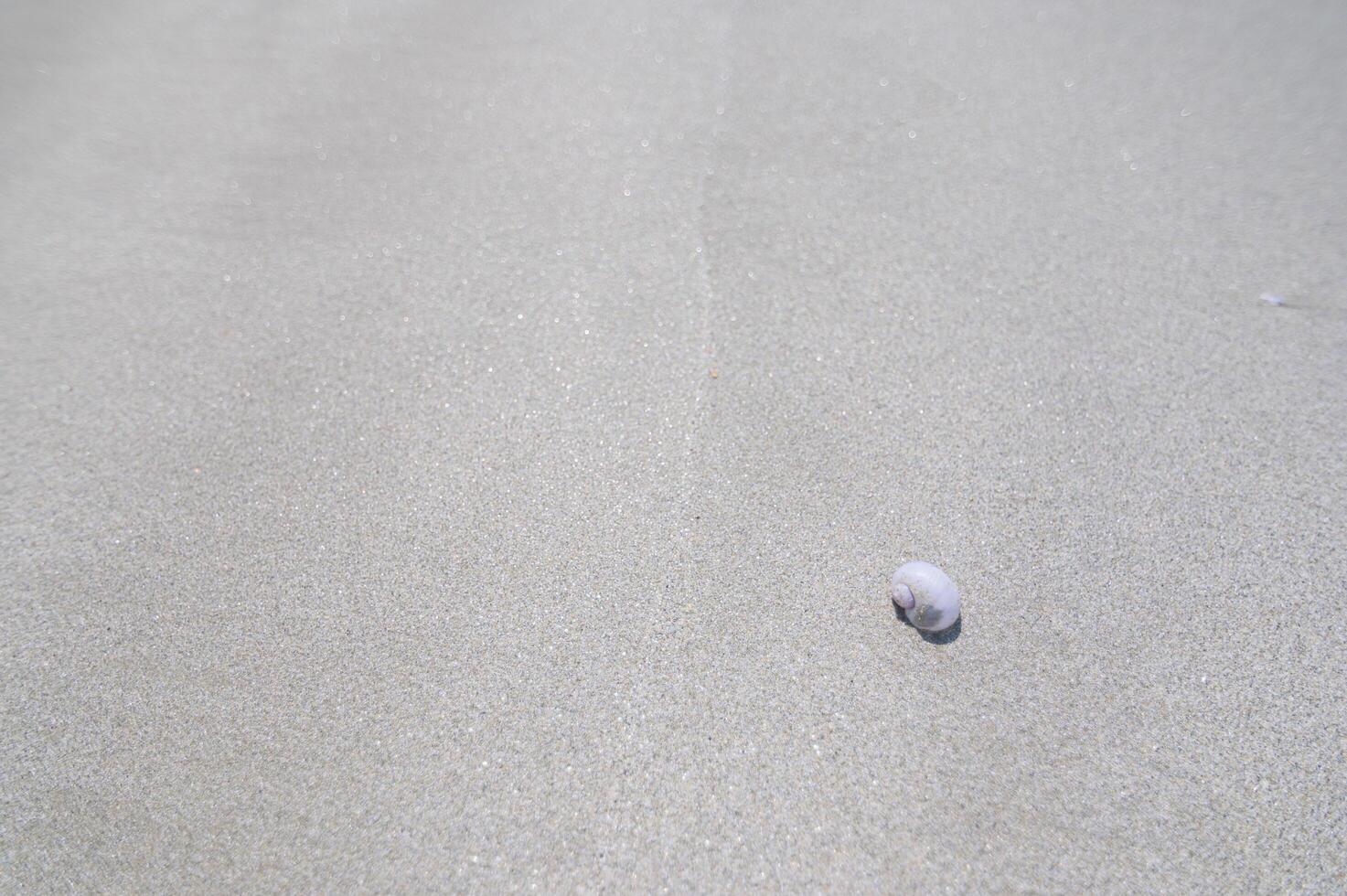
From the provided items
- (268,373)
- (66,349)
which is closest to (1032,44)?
(268,373)

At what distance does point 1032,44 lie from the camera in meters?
3.92

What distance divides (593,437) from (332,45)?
2.93 m

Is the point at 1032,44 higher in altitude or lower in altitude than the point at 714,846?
higher

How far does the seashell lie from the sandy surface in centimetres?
8

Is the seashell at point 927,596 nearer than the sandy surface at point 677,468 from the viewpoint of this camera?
No

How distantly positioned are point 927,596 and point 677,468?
2.48 ft

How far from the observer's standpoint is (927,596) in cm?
190

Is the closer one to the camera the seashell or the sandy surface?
the sandy surface

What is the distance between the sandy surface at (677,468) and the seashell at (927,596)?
0.27 feet

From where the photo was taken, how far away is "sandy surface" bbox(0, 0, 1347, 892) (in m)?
1.71

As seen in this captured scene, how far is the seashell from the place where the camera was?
6.22ft

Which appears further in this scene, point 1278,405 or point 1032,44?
point 1032,44

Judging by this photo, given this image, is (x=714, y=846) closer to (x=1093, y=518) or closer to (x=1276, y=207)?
(x=1093, y=518)

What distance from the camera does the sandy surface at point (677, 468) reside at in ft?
5.63
